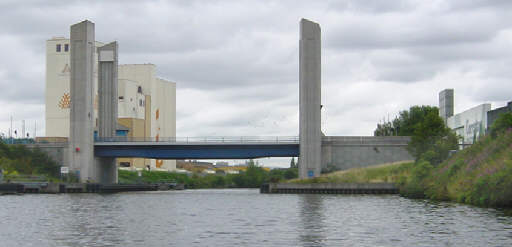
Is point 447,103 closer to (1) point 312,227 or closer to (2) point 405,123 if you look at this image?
(2) point 405,123

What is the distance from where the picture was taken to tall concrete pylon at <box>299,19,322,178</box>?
362 ft

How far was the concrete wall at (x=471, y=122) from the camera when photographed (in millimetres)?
112681

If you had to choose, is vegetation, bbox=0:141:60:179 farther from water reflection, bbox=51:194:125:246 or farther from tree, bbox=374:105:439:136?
water reflection, bbox=51:194:125:246

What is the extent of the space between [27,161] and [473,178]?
79014 millimetres

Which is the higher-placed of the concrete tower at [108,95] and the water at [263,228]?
the concrete tower at [108,95]

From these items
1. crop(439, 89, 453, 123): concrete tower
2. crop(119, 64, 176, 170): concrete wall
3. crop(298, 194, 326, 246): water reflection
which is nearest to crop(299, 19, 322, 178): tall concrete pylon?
crop(439, 89, 453, 123): concrete tower

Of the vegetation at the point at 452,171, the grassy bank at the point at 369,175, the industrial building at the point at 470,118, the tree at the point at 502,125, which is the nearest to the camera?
the vegetation at the point at 452,171

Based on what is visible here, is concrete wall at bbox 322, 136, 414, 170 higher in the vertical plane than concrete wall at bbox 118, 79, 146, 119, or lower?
lower

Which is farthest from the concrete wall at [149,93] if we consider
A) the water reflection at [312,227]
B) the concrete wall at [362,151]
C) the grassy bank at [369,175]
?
the water reflection at [312,227]

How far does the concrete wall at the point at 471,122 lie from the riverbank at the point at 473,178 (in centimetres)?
2090

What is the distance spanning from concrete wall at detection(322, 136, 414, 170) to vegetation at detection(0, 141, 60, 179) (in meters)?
41.7

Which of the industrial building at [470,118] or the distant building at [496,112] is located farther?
the industrial building at [470,118]

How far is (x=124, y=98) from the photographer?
6870 inches

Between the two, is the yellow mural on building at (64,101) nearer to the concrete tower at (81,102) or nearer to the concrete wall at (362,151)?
the concrete tower at (81,102)
